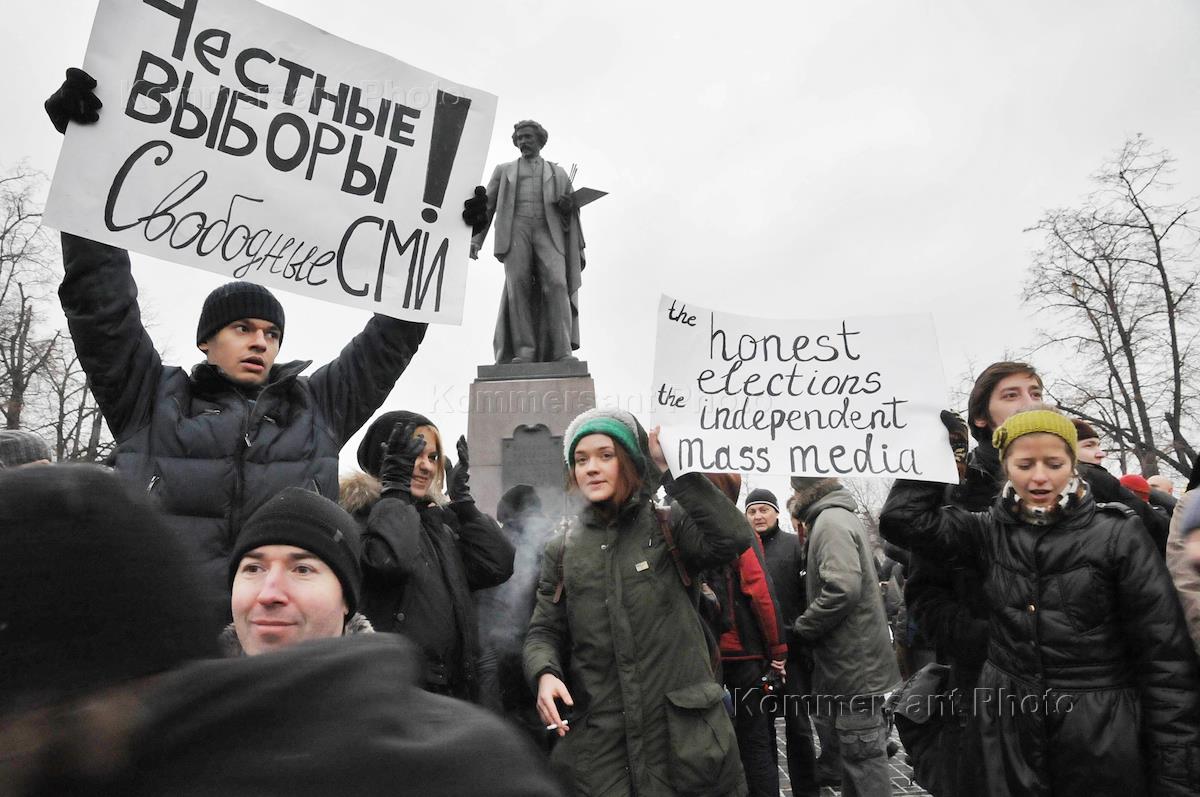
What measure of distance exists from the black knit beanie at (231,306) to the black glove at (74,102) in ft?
1.88

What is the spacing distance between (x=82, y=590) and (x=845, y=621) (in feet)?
14.4

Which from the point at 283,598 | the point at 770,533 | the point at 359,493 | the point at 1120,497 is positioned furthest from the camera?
the point at 770,533

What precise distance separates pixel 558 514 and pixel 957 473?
3.62 m

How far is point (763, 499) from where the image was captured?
19.2 ft

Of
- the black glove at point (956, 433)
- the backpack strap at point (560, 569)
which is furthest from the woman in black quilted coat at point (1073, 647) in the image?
the backpack strap at point (560, 569)

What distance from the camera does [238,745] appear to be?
2.03 ft

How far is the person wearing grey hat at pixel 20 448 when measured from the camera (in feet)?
8.77

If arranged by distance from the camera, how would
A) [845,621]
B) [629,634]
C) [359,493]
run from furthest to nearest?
[845,621]
[359,493]
[629,634]

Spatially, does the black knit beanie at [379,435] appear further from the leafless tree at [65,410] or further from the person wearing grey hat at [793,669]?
the leafless tree at [65,410]

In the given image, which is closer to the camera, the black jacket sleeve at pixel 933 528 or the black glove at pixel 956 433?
the black jacket sleeve at pixel 933 528

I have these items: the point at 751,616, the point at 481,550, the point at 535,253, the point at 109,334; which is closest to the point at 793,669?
the point at 751,616

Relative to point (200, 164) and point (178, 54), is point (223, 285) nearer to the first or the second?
point (200, 164)

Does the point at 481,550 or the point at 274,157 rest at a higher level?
the point at 274,157

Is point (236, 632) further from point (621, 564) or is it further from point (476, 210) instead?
point (476, 210)
